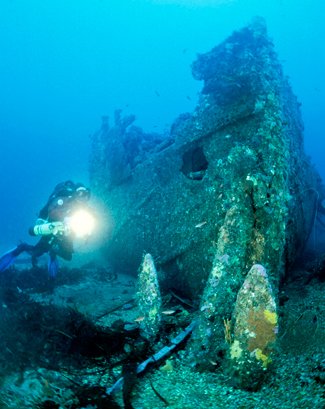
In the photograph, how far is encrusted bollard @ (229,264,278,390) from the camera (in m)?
3.36

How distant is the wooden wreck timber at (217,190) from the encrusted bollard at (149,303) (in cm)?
61

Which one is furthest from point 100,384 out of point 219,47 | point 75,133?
point 75,133

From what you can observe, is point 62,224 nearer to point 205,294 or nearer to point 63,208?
point 63,208

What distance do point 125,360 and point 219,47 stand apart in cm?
687

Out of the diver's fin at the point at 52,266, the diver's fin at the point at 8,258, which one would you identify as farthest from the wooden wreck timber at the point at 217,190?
the diver's fin at the point at 8,258

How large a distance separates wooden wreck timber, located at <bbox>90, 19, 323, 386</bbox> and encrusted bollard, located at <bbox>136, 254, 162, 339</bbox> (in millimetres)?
615

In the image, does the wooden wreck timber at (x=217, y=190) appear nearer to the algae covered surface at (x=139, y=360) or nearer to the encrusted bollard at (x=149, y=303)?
the algae covered surface at (x=139, y=360)

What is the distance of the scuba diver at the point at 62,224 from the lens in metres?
6.79

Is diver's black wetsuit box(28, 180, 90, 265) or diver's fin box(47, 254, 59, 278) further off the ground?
diver's black wetsuit box(28, 180, 90, 265)

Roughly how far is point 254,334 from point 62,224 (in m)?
4.50

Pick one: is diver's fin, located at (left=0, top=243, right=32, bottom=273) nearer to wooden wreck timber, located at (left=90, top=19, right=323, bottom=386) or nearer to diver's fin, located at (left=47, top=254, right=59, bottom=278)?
diver's fin, located at (left=47, top=254, right=59, bottom=278)

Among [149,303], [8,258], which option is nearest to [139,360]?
[149,303]

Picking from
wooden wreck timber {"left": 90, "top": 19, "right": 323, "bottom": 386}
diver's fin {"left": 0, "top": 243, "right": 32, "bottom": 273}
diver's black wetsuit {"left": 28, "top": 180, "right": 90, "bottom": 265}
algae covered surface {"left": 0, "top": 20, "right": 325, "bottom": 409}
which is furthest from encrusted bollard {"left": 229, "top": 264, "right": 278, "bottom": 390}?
diver's fin {"left": 0, "top": 243, "right": 32, "bottom": 273}

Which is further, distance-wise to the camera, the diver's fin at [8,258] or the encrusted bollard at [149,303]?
the diver's fin at [8,258]
